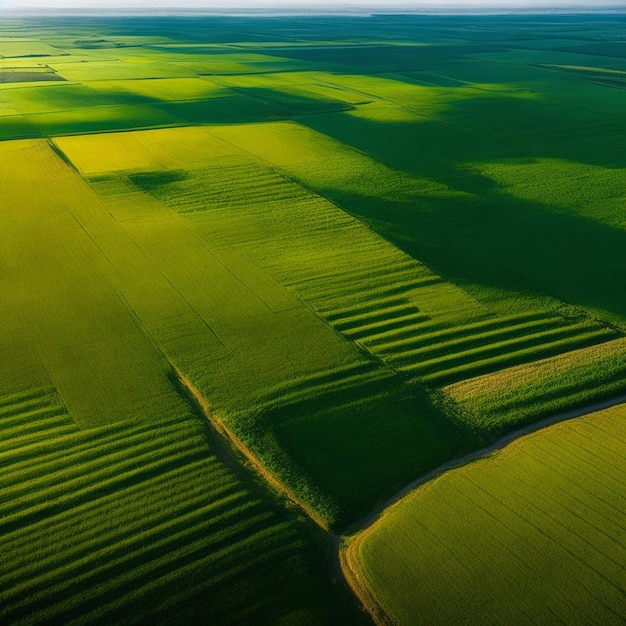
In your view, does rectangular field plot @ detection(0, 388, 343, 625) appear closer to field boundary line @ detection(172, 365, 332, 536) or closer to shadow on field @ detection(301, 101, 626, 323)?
field boundary line @ detection(172, 365, 332, 536)

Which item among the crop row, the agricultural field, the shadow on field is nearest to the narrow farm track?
the agricultural field

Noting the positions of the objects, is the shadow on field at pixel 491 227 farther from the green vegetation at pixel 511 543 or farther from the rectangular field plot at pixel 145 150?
the green vegetation at pixel 511 543

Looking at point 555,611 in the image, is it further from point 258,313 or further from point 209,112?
point 209,112

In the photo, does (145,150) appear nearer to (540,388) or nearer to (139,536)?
(540,388)

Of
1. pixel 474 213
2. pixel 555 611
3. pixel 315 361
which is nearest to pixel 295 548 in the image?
pixel 555 611

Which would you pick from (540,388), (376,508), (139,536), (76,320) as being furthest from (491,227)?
(139,536)

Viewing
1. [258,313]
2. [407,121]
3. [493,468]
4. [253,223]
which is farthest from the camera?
[407,121]

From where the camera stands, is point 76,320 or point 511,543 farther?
point 76,320
